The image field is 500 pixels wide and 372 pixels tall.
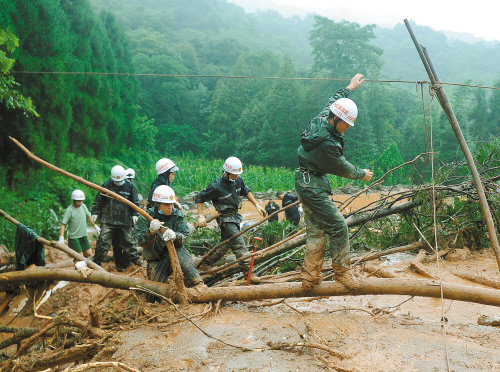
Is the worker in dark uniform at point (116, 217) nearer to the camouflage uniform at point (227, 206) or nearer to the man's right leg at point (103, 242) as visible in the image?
the man's right leg at point (103, 242)

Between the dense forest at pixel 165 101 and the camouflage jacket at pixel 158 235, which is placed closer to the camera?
the camouflage jacket at pixel 158 235

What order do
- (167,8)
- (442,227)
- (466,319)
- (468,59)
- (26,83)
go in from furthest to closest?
(167,8), (468,59), (26,83), (442,227), (466,319)

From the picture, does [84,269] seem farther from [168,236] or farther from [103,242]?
[103,242]

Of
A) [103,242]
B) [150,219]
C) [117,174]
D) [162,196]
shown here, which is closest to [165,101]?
[117,174]

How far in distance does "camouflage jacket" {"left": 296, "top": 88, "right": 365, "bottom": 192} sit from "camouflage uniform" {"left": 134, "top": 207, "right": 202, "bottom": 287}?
66.8 inches

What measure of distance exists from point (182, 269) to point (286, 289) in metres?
1.27

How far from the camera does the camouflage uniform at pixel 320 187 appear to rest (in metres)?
3.41

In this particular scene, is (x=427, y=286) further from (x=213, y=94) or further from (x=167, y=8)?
(x=167, y=8)

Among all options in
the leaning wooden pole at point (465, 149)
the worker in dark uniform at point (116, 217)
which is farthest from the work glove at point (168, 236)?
the leaning wooden pole at point (465, 149)

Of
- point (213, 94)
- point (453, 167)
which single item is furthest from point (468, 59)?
point (453, 167)

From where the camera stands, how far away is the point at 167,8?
3381 inches

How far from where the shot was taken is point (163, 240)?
4332 millimetres

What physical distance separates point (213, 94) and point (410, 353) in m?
42.9

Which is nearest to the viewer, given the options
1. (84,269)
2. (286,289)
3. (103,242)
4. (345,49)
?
(286,289)
